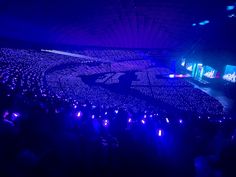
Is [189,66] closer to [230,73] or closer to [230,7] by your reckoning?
[230,73]

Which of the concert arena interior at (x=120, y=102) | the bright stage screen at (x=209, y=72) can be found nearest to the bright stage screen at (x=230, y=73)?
the concert arena interior at (x=120, y=102)

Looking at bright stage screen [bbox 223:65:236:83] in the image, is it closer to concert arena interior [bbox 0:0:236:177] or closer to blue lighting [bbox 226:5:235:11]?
concert arena interior [bbox 0:0:236:177]

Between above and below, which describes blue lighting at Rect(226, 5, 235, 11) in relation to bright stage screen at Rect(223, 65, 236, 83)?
above

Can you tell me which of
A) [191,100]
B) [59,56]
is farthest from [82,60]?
[191,100]

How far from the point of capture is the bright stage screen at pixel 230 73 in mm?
10483

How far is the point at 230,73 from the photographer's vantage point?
10.8m

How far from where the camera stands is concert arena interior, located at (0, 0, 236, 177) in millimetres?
2770

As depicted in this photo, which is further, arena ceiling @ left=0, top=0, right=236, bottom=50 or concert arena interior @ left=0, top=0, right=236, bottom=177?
arena ceiling @ left=0, top=0, right=236, bottom=50

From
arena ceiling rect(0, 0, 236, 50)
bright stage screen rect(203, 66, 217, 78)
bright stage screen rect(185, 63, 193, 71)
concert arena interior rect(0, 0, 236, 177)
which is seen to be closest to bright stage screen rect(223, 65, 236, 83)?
concert arena interior rect(0, 0, 236, 177)

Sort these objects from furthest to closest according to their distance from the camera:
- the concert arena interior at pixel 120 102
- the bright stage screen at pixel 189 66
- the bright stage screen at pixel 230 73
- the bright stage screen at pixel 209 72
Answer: the bright stage screen at pixel 189 66 → the bright stage screen at pixel 209 72 → the bright stage screen at pixel 230 73 → the concert arena interior at pixel 120 102

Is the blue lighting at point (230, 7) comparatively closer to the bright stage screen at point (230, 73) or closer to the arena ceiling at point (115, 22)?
the arena ceiling at point (115, 22)

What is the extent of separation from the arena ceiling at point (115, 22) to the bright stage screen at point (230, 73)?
199 cm

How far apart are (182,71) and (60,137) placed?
1550 cm

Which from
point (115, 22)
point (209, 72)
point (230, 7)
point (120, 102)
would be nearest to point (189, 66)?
point (209, 72)
